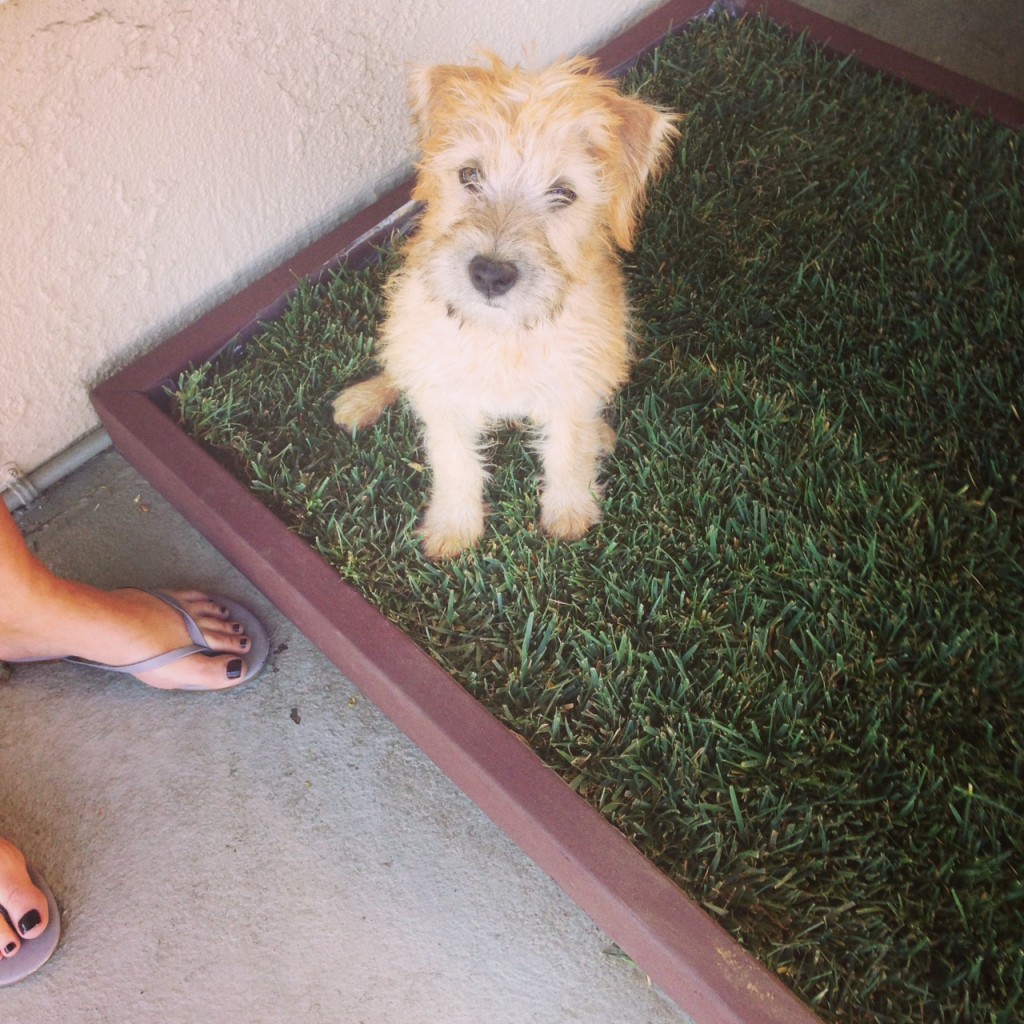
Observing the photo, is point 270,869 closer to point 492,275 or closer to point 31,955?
point 31,955

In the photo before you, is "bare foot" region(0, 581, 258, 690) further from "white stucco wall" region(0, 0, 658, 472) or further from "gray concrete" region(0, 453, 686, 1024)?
"white stucco wall" region(0, 0, 658, 472)

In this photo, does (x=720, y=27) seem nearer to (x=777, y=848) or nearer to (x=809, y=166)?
(x=809, y=166)

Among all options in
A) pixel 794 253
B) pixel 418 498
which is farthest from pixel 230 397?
pixel 794 253

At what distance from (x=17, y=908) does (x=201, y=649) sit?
2.53 feet

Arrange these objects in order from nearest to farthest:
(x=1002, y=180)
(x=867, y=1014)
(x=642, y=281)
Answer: (x=867, y=1014) < (x=642, y=281) < (x=1002, y=180)

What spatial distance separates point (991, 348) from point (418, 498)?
199cm

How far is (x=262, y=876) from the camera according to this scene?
2391mm

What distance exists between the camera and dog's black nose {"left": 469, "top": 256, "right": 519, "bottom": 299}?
1.87 metres

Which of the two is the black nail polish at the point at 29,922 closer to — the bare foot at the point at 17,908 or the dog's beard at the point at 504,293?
the bare foot at the point at 17,908

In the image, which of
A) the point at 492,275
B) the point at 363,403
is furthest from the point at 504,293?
the point at 363,403

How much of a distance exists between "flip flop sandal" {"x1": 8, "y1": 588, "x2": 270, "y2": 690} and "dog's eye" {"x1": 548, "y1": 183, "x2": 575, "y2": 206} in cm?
156

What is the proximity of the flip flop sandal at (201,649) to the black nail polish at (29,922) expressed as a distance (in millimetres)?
643

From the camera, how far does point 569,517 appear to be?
2.62m

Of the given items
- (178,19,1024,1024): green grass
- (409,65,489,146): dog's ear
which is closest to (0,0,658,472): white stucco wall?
(178,19,1024,1024): green grass
